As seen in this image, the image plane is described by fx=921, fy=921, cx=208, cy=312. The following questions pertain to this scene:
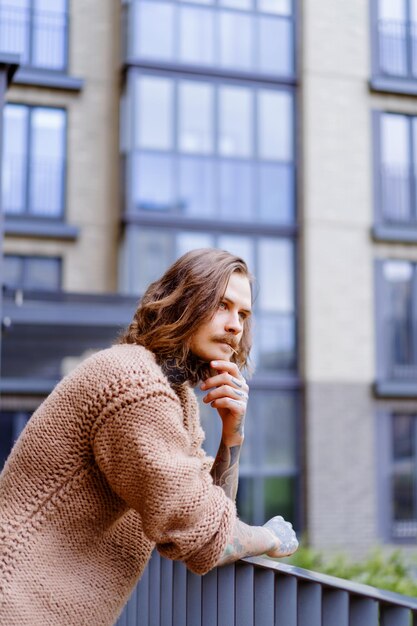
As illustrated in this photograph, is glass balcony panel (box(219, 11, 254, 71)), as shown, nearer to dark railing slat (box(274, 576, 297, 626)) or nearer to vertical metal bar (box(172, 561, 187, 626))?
vertical metal bar (box(172, 561, 187, 626))

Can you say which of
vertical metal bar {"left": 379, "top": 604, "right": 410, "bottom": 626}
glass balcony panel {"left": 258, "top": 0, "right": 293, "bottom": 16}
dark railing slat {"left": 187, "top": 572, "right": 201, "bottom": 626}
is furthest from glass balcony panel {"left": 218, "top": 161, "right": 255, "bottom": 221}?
vertical metal bar {"left": 379, "top": 604, "right": 410, "bottom": 626}

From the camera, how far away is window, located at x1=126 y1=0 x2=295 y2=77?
17.0 metres

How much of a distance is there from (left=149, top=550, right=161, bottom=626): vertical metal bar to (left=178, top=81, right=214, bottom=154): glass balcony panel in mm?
14573

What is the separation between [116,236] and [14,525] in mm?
15167

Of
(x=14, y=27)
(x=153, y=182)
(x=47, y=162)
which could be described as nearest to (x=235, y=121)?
(x=153, y=182)

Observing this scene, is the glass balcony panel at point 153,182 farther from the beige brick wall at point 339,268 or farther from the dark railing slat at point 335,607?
the dark railing slat at point 335,607

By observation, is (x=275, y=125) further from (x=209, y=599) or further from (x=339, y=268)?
(x=209, y=599)

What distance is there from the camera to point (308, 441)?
16.9m

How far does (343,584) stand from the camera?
2105 millimetres

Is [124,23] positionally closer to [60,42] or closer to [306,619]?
[60,42]

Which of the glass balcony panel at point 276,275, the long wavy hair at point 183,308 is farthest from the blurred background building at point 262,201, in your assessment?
the long wavy hair at point 183,308

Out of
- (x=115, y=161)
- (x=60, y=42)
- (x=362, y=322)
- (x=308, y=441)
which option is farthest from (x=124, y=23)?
(x=308, y=441)

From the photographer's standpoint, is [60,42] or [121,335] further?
[60,42]

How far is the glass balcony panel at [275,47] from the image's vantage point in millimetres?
17812
